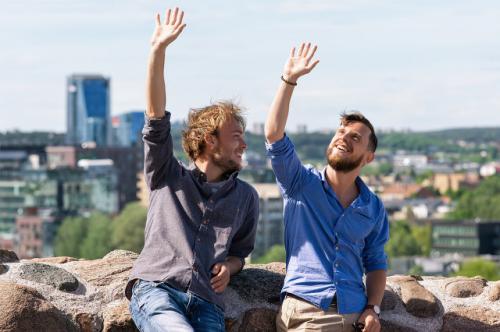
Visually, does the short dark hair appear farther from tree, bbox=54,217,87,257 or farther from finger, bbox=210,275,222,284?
tree, bbox=54,217,87,257

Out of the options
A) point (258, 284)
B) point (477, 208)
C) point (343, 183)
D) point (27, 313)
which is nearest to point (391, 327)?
point (258, 284)

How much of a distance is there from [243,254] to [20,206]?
430 feet

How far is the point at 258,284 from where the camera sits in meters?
6.82

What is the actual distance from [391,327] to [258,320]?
607mm

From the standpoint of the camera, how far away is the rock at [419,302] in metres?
7.02

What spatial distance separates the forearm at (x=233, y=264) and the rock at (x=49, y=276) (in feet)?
2.11

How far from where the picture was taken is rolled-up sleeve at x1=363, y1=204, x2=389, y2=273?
6605 millimetres

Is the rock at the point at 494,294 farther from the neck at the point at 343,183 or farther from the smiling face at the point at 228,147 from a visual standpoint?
the smiling face at the point at 228,147

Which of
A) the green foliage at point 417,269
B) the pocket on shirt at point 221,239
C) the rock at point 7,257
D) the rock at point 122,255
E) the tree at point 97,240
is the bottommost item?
the green foliage at point 417,269

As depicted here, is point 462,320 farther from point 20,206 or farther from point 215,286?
point 20,206

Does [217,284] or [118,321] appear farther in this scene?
[118,321]

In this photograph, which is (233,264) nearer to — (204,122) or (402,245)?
(204,122)

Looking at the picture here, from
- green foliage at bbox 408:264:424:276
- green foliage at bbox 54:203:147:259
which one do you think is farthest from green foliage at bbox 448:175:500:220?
green foliage at bbox 408:264:424:276

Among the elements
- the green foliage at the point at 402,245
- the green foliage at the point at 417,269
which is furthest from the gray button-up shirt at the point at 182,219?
the green foliage at the point at 402,245
